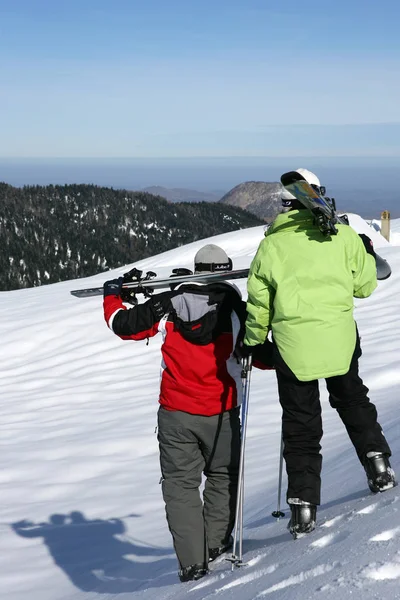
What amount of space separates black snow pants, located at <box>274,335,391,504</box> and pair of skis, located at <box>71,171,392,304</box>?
19.9 inches

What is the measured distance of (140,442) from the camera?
862 cm

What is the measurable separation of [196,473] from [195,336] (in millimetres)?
797

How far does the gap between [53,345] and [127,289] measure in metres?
8.95

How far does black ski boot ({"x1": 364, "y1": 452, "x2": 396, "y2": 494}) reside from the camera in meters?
3.95

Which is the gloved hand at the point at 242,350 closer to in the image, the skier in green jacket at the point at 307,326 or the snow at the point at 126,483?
the skier in green jacket at the point at 307,326

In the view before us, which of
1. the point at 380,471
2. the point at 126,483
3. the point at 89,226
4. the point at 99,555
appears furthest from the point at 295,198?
the point at 89,226

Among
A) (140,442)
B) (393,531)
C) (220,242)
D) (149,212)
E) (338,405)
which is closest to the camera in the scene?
(393,531)

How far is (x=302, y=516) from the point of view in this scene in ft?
12.5

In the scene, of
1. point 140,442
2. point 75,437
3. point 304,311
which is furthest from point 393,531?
point 75,437

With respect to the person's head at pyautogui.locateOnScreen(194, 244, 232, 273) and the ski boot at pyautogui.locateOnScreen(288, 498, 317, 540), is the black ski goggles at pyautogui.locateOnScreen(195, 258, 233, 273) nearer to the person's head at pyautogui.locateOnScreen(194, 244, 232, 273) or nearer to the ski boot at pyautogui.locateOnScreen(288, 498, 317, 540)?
the person's head at pyautogui.locateOnScreen(194, 244, 232, 273)

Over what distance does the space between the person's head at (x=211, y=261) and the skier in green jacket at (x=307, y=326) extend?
11.8 inches

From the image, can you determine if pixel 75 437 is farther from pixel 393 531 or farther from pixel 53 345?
pixel 393 531

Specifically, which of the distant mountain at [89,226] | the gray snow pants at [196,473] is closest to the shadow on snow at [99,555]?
the gray snow pants at [196,473]

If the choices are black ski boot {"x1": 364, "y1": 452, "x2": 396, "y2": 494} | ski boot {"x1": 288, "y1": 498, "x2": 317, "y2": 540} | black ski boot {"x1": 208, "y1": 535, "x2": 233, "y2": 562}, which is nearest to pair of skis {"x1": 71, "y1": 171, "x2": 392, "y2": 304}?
black ski boot {"x1": 364, "y1": 452, "x2": 396, "y2": 494}
